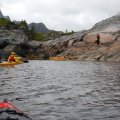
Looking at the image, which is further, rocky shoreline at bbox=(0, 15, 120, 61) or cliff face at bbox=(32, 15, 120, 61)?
rocky shoreline at bbox=(0, 15, 120, 61)

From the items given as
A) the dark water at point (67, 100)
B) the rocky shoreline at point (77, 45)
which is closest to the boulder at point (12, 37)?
the rocky shoreline at point (77, 45)

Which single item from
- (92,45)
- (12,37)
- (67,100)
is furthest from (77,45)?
(67,100)

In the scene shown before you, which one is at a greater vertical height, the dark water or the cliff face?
the cliff face

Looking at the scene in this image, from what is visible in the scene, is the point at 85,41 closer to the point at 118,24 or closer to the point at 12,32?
the point at 118,24

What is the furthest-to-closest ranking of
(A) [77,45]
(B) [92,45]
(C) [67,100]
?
(A) [77,45]
(B) [92,45]
(C) [67,100]

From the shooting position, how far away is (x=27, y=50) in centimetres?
9638

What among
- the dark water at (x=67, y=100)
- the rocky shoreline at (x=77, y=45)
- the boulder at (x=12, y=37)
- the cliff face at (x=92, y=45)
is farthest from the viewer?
the boulder at (x=12, y=37)

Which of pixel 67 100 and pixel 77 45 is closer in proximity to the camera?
pixel 67 100

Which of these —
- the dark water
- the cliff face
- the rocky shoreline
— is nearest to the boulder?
the rocky shoreline

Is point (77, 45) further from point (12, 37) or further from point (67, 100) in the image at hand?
point (67, 100)

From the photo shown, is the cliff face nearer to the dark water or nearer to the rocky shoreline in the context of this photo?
the rocky shoreline

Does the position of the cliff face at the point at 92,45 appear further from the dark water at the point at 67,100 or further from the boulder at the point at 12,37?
the dark water at the point at 67,100

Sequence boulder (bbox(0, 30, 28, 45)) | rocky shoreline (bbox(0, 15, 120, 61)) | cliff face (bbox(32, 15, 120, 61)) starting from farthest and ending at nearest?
boulder (bbox(0, 30, 28, 45)), rocky shoreline (bbox(0, 15, 120, 61)), cliff face (bbox(32, 15, 120, 61))

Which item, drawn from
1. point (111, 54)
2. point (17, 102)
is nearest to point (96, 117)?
point (17, 102)
